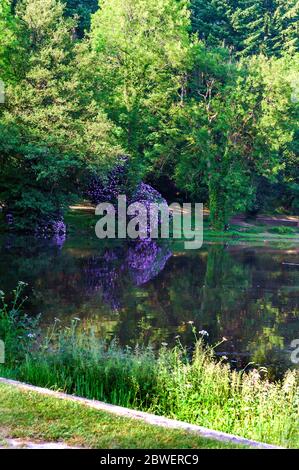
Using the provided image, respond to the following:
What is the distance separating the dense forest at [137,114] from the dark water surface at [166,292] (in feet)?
17.3

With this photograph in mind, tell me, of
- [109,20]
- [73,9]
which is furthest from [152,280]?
[73,9]

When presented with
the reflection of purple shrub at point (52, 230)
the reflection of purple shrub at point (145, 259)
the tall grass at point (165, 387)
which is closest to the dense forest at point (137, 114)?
the reflection of purple shrub at point (52, 230)

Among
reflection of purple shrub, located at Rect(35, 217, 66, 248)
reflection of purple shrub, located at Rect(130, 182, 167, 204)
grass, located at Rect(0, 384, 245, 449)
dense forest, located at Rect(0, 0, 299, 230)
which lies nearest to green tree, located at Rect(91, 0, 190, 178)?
dense forest, located at Rect(0, 0, 299, 230)

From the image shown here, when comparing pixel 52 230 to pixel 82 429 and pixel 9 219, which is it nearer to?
pixel 9 219

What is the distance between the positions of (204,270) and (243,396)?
56.4 feet

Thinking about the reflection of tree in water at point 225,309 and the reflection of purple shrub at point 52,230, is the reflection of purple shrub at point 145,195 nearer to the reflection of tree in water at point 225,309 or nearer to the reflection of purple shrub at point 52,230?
the reflection of purple shrub at point 52,230

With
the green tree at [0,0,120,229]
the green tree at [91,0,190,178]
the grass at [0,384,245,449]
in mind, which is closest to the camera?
the grass at [0,384,245,449]

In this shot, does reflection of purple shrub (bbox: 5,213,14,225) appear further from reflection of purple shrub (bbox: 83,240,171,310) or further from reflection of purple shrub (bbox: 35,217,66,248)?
reflection of purple shrub (bbox: 83,240,171,310)

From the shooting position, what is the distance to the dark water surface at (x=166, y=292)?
537 inches

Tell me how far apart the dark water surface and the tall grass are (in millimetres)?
3587

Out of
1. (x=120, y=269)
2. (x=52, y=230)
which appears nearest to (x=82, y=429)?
(x=120, y=269)

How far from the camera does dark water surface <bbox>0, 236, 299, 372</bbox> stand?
13.6 m

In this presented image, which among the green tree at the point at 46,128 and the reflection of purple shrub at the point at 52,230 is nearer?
the green tree at the point at 46,128

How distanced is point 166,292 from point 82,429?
1365 cm
